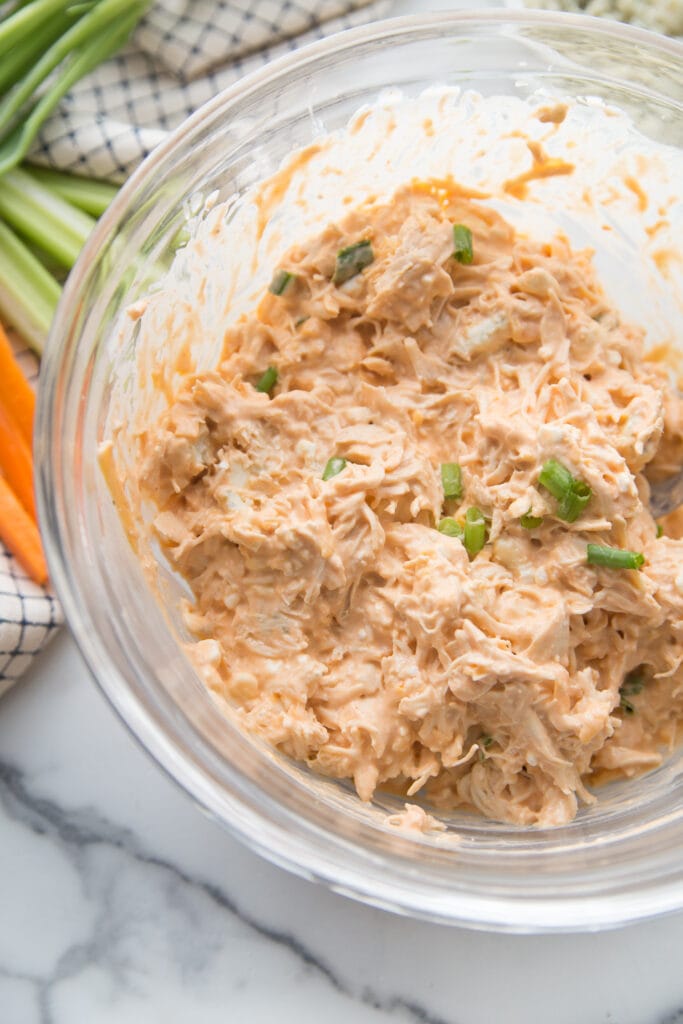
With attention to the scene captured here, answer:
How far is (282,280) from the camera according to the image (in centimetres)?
187

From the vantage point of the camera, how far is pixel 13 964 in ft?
6.18

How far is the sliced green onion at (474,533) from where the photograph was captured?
68.2 inches

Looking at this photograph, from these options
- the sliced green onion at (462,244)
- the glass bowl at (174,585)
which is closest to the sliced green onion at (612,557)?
the glass bowl at (174,585)

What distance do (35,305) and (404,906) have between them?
1441mm

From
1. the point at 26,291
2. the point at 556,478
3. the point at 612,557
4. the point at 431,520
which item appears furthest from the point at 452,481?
the point at 26,291

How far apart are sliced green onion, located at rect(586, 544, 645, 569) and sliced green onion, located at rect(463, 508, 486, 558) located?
0.59 feet

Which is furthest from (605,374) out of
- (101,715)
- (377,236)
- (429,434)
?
(101,715)

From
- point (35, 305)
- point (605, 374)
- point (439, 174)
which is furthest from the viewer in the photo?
point (35, 305)

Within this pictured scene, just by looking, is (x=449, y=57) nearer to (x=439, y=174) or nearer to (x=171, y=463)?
(x=439, y=174)

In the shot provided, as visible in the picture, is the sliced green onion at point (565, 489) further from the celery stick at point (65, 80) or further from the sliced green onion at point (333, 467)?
the celery stick at point (65, 80)

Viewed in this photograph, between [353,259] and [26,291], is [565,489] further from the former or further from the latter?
[26,291]

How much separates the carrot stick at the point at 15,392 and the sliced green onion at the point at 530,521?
41.0 inches

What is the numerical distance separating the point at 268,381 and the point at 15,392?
60 centimetres

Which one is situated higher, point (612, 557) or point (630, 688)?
point (612, 557)
